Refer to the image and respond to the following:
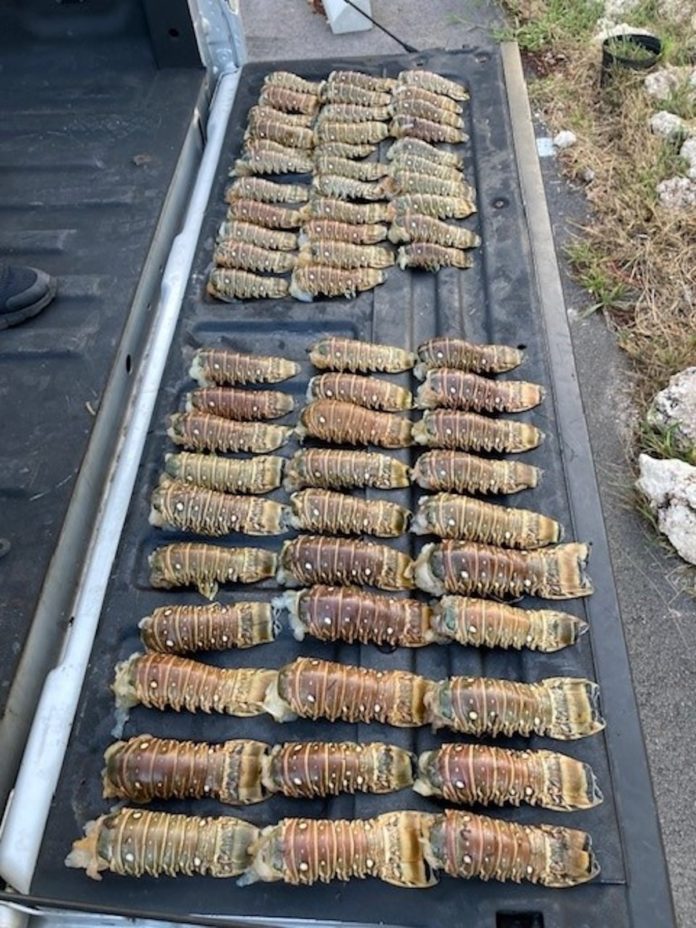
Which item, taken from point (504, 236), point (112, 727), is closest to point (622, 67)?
point (504, 236)

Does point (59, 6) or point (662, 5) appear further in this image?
point (662, 5)

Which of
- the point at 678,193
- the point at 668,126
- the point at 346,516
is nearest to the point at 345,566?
the point at 346,516

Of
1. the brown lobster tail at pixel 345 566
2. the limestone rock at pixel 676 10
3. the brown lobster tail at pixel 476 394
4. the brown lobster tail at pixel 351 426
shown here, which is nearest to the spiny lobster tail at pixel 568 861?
the brown lobster tail at pixel 345 566

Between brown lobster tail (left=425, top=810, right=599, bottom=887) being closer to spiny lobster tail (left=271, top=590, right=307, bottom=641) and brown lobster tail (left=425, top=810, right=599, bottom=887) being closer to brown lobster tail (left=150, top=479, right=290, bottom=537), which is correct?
spiny lobster tail (left=271, top=590, right=307, bottom=641)

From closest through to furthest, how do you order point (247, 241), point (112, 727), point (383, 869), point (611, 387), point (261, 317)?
point (383, 869) < point (112, 727) < point (261, 317) < point (247, 241) < point (611, 387)

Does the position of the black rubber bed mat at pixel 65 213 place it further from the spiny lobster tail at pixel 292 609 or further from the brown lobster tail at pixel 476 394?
the brown lobster tail at pixel 476 394

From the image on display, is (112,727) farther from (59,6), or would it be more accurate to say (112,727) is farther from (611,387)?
(59,6)
